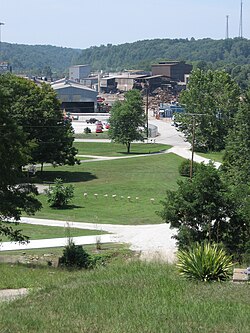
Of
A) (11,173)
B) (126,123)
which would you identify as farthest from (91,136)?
(11,173)

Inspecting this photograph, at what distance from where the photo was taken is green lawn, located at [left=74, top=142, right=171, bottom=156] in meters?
79.1

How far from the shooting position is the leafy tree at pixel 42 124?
5666 centimetres

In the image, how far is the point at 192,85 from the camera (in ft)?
294

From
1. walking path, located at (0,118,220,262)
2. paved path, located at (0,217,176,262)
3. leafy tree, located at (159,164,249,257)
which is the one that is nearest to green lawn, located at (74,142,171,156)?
walking path, located at (0,118,220,262)

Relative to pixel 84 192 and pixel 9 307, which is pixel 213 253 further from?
pixel 84 192

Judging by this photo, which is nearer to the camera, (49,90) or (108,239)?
(108,239)

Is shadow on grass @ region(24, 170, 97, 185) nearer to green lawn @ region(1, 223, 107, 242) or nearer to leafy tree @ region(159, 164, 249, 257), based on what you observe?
green lawn @ region(1, 223, 107, 242)

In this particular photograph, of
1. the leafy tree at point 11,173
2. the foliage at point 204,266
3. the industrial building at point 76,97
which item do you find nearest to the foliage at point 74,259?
the leafy tree at point 11,173

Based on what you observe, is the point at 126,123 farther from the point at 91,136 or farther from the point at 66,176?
the point at 66,176

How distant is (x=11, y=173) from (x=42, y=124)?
32520 mm

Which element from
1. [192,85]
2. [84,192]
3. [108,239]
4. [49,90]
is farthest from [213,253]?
[192,85]

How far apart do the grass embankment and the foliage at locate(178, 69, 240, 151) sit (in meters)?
69.5

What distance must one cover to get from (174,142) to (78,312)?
3146 inches

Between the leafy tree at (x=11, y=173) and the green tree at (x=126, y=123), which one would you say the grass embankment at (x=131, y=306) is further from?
the green tree at (x=126, y=123)
